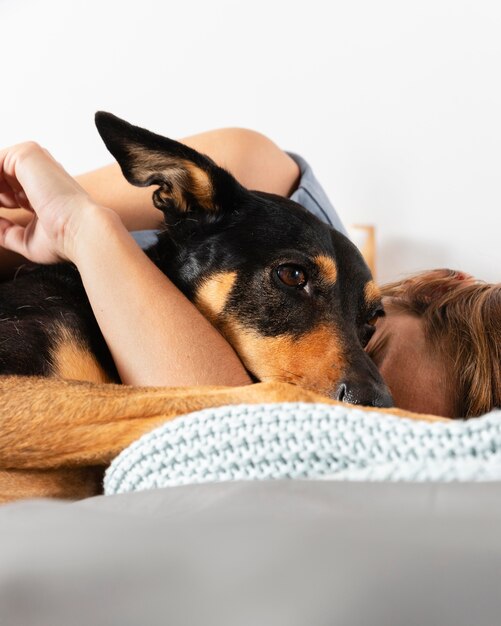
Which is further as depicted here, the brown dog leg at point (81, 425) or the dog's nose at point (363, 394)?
the dog's nose at point (363, 394)

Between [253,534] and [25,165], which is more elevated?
[25,165]

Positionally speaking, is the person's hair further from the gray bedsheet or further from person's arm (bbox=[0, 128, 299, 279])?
the gray bedsheet

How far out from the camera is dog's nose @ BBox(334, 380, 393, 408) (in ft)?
4.24

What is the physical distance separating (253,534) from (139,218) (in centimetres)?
155

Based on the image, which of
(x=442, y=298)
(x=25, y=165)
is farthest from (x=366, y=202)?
(x=25, y=165)

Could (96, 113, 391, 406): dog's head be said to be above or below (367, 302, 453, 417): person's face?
above

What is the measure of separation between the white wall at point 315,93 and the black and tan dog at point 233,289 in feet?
6.85

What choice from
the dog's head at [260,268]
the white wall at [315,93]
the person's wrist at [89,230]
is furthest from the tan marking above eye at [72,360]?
the white wall at [315,93]

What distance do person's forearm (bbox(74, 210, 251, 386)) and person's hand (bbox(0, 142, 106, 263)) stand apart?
0.09 meters

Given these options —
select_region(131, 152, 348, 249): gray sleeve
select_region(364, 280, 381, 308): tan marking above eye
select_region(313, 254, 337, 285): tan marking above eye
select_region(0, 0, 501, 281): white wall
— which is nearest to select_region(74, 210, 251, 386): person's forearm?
select_region(313, 254, 337, 285): tan marking above eye

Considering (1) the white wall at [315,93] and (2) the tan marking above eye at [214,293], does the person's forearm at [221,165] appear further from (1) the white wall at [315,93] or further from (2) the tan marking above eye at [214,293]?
(1) the white wall at [315,93]

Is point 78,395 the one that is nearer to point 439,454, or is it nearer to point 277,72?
point 439,454

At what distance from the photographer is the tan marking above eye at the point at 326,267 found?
1528mm

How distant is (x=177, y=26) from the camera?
3578 mm
